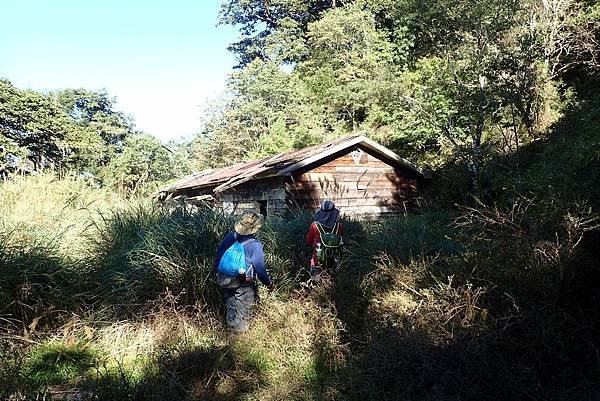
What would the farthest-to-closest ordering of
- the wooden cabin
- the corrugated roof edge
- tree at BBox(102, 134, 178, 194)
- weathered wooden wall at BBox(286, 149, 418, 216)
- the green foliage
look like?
tree at BBox(102, 134, 178, 194), weathered wooden wall at BBox(286, 149, 418, 216), the wooden cabin, the corrugated roof edge, the green foliage

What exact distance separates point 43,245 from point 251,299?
3314 mm

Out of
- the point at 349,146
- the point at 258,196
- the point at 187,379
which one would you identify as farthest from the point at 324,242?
the point at 258,196

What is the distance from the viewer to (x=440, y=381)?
4047mm

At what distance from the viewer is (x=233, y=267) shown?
525 cm

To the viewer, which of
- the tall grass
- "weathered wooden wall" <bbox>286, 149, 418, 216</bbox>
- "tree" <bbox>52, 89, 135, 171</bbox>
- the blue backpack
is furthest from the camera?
"tree" <bbox>52, 89, 135, 171</bbox>

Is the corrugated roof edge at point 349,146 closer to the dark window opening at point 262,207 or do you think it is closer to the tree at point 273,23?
the dark window opening at point 262,207

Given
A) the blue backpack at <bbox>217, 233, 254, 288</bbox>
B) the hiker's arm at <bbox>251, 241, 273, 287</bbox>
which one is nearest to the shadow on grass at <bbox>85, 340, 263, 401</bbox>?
the blue backpack at <bbox>217, 233, 254, 288</bbox>

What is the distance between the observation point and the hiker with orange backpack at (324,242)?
6.55 meters

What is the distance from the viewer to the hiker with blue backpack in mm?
5277

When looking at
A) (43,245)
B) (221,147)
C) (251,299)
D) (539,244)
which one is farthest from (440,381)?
(221,147)

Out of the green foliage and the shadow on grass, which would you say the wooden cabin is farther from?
the shadow on grass

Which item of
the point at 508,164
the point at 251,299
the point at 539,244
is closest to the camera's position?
the point at 539,244

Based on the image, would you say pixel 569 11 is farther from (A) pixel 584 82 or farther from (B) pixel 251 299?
(B) pixel 251 299

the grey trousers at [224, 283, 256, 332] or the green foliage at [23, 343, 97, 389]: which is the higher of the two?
the grey trousers at [224, 283, 256, 332]
